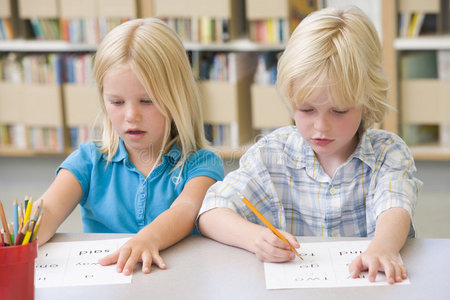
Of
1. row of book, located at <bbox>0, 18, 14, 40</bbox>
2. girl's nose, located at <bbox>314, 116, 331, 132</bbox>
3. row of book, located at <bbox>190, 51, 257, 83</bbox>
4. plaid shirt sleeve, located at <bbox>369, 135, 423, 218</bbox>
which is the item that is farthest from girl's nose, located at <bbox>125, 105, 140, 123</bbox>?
row of book, located at <bbox>0, 18, 14, 40</bbox>

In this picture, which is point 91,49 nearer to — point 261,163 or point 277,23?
point 277,23

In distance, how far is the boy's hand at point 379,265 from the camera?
1.00 meters

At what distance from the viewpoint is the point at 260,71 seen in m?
3.07

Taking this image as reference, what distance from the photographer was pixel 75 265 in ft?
3.59

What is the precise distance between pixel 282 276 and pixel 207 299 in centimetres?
13

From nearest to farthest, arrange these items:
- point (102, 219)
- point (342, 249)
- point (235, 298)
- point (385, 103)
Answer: point (235, 298), point (342, 249), point (385, 103), point (102, 219)

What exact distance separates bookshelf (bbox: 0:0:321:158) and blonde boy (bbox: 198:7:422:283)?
5.53ft

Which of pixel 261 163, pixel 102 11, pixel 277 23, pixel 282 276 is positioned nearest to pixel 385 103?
pixel 261 163

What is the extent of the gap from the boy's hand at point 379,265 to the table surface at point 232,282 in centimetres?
2

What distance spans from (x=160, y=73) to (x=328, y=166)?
1.26ft

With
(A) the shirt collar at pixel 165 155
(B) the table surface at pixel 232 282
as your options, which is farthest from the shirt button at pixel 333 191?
(A) the shirt collar at pixel 165 155

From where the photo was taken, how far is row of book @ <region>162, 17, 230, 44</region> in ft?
10.1

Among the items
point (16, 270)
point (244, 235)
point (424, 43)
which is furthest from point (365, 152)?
point (424, 43)

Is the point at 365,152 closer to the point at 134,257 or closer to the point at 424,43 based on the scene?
the point at 134,257
